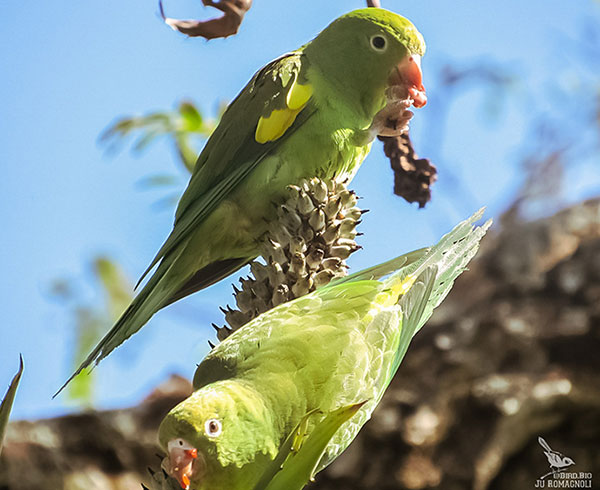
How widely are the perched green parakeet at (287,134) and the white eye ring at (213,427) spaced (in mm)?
519

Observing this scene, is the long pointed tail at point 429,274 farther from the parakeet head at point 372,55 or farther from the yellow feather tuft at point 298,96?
the yellow feather tuft at point 298,96

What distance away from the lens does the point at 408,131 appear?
1.46 meters

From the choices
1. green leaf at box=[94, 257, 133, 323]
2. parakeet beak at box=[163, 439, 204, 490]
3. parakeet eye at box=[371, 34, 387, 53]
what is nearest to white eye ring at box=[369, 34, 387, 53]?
parakeet eye at box=[371, 34, 387, 53]

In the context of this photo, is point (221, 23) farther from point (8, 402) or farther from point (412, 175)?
point (8, 402)

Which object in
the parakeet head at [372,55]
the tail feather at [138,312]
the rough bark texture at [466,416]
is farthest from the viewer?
the rough bark texture at [466,416]

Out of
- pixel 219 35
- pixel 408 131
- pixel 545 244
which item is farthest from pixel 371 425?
pixel 219 35

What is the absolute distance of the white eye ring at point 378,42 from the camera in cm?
149

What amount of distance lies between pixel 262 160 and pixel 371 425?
234 cm

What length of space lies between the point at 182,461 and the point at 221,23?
71 cm

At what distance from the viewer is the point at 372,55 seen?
1.52m

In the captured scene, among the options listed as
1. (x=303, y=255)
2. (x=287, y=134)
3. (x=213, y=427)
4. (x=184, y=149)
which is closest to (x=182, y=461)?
(x=213, y=427)

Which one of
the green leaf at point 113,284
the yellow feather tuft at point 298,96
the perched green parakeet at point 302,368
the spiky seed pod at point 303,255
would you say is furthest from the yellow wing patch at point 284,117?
the green leaf at point 113,284

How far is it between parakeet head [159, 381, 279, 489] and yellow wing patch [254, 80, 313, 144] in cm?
68

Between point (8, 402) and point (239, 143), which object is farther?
point (239, 143)
